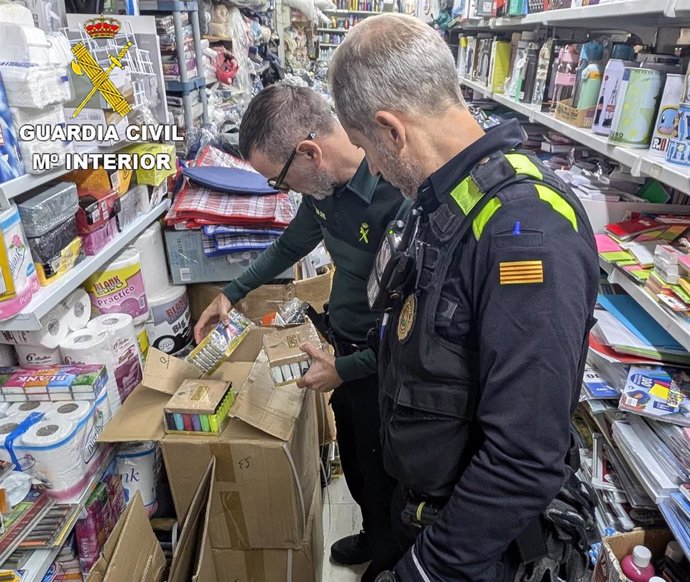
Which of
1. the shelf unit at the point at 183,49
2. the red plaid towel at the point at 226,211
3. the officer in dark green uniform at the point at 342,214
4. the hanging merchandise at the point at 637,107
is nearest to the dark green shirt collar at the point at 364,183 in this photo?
the officer in dark green uniform at the point at 342,214

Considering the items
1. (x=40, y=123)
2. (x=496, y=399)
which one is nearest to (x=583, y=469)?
(x=496, y=399)

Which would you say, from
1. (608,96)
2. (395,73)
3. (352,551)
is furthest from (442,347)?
(352,551)

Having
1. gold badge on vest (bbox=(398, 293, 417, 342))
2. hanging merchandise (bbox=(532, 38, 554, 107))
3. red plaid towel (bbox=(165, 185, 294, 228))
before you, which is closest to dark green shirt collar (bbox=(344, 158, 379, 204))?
gold badge on vest (bbox=(398, 293, 417, 342))

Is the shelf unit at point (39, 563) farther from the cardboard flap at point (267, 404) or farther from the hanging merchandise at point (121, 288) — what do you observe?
the hanging merchandise at point (121, 288)

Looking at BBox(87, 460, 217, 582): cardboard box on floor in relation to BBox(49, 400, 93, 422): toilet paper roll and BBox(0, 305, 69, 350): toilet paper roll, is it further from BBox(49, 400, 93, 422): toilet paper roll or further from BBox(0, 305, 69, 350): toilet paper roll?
BBox(0, 305, 69, 350): toilet paper roll

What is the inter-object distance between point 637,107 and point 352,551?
5.86 ft

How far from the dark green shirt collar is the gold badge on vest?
56 centimetres

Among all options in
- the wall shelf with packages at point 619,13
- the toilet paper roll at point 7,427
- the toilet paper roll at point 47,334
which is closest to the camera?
the wall shelf with packages at point 619,13

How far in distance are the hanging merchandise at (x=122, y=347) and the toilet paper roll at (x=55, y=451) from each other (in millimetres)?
322

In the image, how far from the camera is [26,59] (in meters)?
1.14

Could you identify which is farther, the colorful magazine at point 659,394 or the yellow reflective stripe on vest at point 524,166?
the colorful magazine at point 659,394

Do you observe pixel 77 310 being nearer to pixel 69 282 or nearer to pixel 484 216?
pixel 69 282

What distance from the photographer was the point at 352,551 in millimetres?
1988

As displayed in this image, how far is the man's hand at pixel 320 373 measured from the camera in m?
1.41
